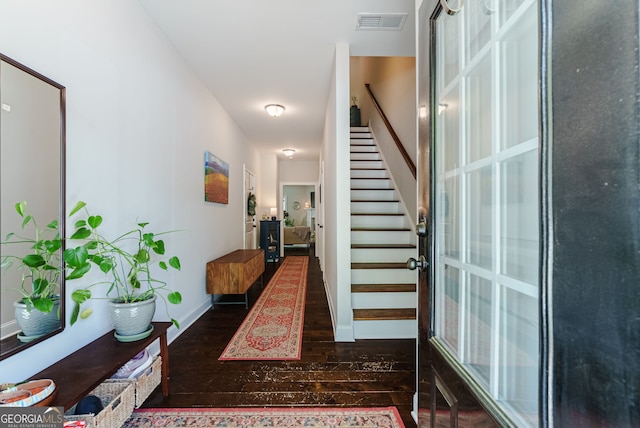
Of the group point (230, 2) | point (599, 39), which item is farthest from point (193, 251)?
point (599, 39)

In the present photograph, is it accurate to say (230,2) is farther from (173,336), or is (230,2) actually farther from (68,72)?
(173,336)

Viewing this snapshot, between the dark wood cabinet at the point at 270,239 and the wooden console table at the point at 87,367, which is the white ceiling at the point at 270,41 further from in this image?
the dark wood cabinet at the point at 270,239

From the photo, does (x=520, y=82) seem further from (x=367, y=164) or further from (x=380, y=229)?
(x=367, y=164)

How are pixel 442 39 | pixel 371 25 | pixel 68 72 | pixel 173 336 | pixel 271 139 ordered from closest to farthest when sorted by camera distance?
1. pixel 442 39
2. pixel 68 72
3. pixel 371 25
4. pixel 173 336
5. pixel 271 139

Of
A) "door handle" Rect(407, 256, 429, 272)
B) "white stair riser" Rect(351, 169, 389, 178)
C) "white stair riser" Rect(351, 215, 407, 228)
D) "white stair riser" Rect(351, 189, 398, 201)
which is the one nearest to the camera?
"door handle" Rect(407, 256, 429, 272)

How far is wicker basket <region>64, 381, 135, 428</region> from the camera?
1083 millimetres

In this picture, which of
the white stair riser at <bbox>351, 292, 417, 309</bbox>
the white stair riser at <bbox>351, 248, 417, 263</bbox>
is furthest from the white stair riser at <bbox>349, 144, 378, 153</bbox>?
the white stair riser at <bbox>351, 292, 417, 309</bbox>

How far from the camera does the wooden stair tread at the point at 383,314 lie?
7.84 feet

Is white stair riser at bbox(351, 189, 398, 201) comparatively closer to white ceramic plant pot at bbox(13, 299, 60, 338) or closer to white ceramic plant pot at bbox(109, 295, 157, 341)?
white ceramic plant pot at bbox(109, 295, 157, 341)

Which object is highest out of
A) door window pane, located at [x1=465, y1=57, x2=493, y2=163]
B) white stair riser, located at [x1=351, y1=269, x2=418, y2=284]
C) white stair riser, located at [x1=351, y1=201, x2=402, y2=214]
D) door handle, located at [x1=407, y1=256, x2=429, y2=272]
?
door window pane, located at [x1=465, y1=57, x2=493, y2=163]

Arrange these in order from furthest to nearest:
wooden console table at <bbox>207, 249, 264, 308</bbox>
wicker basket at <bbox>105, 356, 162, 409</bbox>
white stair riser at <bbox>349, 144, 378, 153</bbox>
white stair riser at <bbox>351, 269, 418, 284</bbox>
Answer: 1. white stair riser at <bbox>349, 144, 378, 153</bbox>
2. wooden console table at <bbox>207, 249, 264, 308</bbox>
3. white stair riser at <bbox>351, 269, 418, 284</bbox>
4. wicker basket at <bbox>105, 356, 162, 409</bbox>

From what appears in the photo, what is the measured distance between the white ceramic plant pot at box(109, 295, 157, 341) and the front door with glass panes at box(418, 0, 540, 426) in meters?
1.43

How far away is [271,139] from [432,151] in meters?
4.78

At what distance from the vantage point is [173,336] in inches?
93.3
